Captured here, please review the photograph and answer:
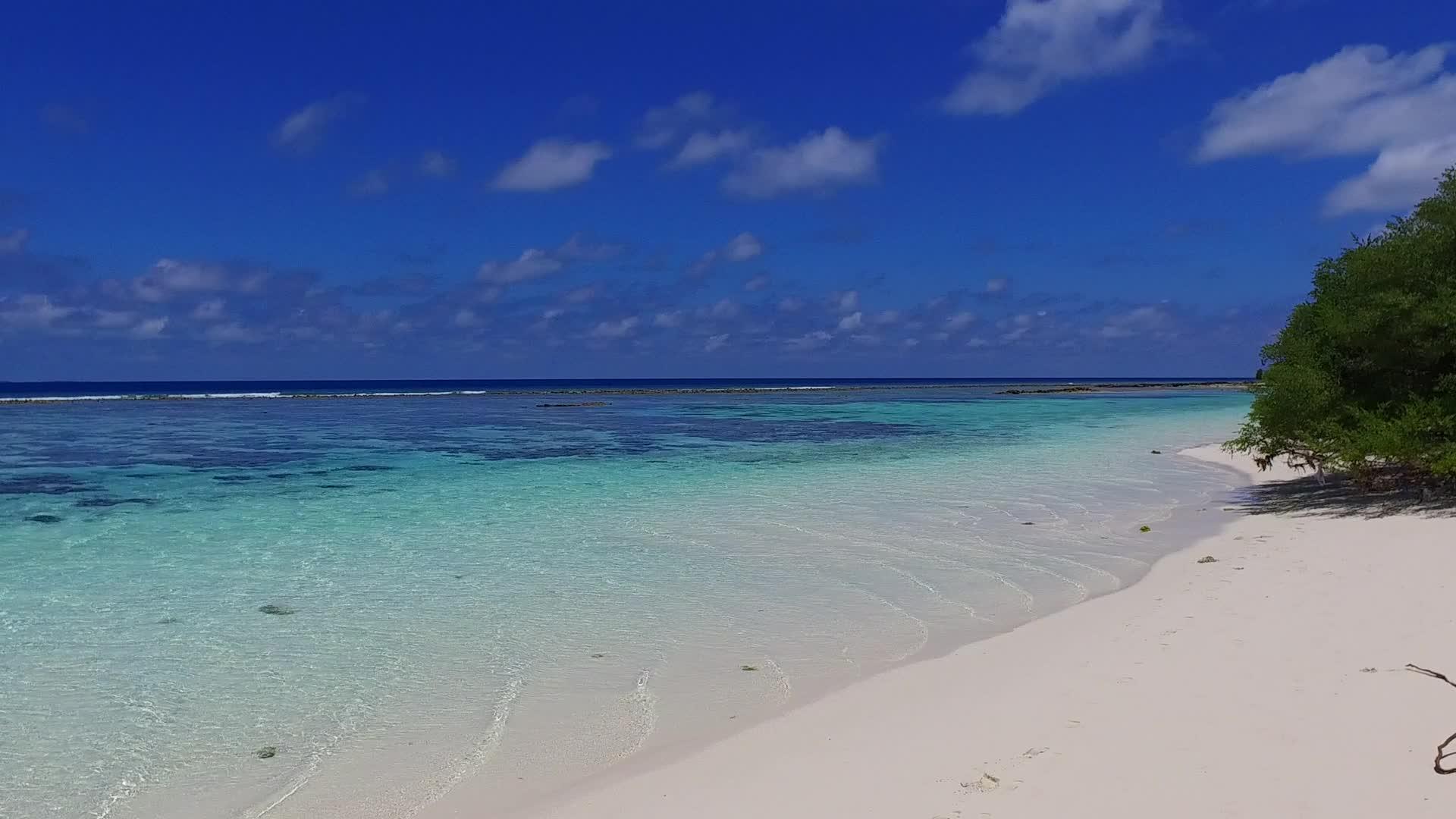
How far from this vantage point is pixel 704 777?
493cm

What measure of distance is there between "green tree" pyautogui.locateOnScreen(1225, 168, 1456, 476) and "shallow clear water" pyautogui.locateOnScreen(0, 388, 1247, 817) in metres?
2.67

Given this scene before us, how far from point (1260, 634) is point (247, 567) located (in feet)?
33.7

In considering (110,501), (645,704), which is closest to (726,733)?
(645,704)

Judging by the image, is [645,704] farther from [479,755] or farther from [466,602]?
[466,602]

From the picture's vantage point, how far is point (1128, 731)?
195 inches

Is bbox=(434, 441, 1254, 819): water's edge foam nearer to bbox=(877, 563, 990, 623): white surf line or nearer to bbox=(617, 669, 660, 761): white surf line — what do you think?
bbox=(617, 669, 660, 761): white surf line

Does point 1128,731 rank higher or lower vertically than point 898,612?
higher

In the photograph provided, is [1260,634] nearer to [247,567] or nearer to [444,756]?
[444,756]

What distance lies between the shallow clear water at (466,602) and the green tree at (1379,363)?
2672mm

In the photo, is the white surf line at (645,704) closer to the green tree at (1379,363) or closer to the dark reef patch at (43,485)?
the green tree at (1379,363)

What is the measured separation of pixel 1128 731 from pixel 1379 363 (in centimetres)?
1170

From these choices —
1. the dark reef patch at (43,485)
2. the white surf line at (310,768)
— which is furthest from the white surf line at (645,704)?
the dark reef patch at (43,485)

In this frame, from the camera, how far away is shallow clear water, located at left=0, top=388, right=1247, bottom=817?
539 cm

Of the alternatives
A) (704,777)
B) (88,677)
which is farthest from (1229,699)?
(88,677)
